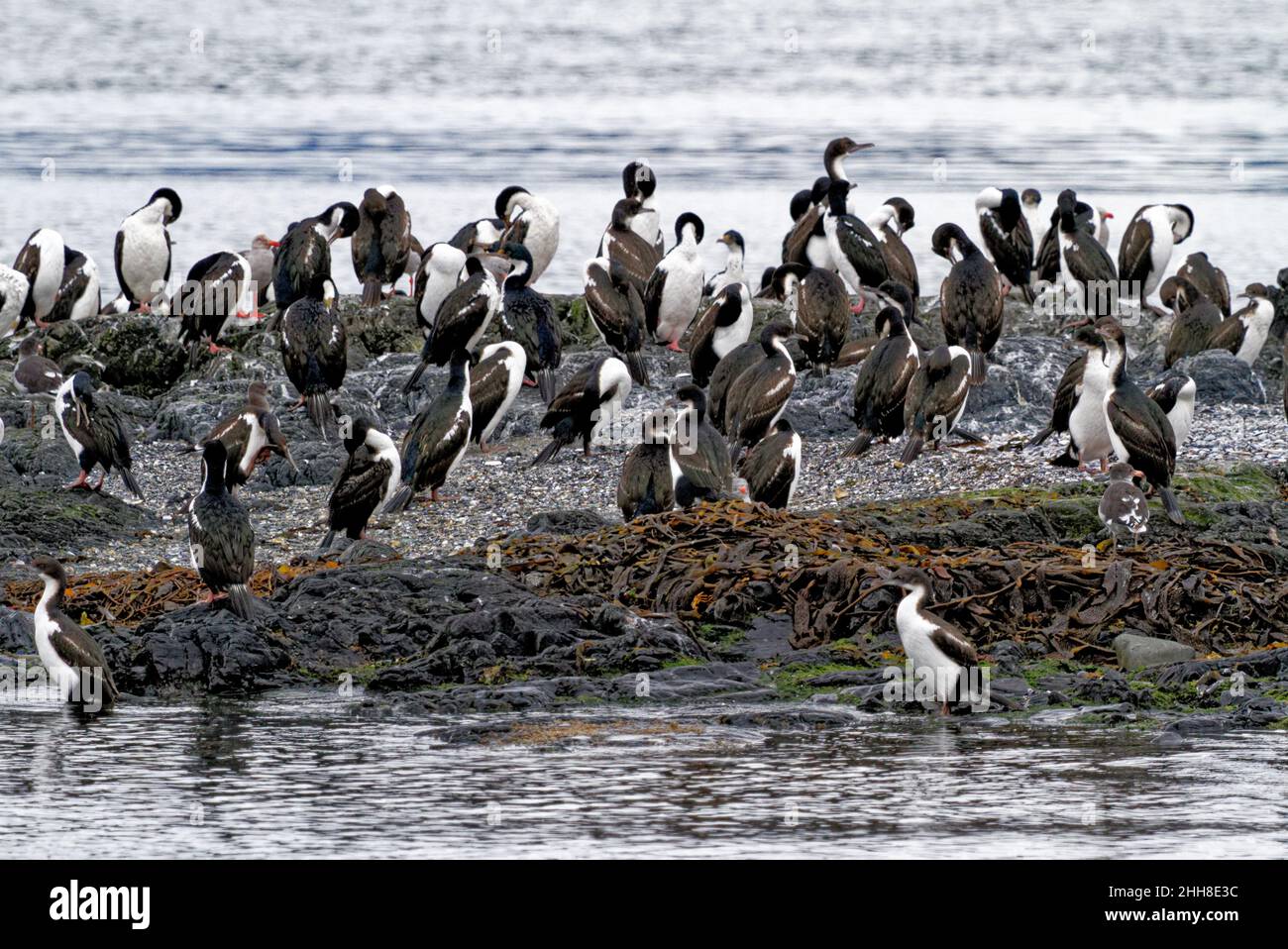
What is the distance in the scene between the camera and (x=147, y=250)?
77.9ft

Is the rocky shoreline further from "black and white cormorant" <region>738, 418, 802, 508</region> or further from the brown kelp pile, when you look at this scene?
"black and white cormorant" <region>738, 418, 802, 508</region>

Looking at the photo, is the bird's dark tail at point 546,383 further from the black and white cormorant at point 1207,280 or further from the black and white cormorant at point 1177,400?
the black and white cormorant at point 1207,280

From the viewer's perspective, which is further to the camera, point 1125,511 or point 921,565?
point 1125,511

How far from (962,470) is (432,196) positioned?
944 inches

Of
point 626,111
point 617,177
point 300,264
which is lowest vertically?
point 300,264

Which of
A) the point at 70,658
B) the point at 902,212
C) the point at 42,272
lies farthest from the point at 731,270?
the point at 70,658

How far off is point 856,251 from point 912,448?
5.00 m

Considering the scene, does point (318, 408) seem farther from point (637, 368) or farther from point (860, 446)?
point (860, 446)

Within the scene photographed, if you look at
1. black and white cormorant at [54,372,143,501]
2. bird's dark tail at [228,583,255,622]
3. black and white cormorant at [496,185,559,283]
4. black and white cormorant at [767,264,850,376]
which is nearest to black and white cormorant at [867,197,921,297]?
black and white cormorant at [767,264,850,376]

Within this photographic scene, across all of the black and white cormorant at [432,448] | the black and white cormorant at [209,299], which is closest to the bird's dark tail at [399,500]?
the black and white cormorant at [432,448]

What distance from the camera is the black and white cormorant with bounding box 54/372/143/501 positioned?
16.5 metres

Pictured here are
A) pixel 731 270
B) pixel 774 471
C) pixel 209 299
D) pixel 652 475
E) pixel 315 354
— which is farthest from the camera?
pixel 731 270

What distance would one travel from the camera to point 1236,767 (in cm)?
950
